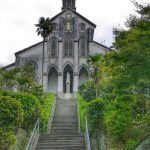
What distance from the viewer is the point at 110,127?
1980cm

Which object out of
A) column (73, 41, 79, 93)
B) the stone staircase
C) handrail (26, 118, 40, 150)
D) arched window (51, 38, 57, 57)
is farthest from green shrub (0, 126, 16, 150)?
arched window (51, 38, 57, 57)

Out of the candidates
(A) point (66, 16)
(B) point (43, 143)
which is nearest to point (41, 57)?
(A) point (66, 16)

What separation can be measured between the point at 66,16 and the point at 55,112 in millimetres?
24997

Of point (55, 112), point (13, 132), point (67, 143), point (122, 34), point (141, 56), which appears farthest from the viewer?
point (55, 112)

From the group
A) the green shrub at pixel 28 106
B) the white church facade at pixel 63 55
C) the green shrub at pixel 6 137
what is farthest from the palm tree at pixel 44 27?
the green shrub at pixel 6 137

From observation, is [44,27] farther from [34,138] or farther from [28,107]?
[34,138]

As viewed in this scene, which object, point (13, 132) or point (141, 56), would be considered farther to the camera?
point (13, 132)

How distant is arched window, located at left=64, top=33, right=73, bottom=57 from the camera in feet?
170

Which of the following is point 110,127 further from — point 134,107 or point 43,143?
point 43,143

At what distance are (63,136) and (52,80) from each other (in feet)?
93.1

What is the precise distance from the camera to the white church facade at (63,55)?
50469mm

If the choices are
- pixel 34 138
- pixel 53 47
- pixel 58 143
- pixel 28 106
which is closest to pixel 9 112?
pixel 34 138

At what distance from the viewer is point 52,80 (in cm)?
5131

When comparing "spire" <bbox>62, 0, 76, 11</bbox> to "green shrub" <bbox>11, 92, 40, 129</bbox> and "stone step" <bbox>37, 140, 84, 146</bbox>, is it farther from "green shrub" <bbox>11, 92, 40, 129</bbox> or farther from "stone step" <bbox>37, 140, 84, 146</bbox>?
"stone step" <bbox>37, 140, 84, 146</bbox>
